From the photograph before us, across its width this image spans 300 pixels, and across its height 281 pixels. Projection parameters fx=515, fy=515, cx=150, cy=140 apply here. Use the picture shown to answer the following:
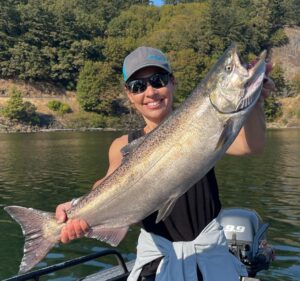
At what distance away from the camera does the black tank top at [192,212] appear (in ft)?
13.5

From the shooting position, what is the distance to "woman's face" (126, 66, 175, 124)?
427 cm

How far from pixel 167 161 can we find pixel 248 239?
12.2 feet

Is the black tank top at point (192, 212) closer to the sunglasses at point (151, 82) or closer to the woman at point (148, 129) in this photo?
the woman at point (148, 129)

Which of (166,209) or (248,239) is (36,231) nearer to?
(166,209)

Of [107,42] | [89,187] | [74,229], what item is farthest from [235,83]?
[107,42]

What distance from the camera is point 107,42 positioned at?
115m

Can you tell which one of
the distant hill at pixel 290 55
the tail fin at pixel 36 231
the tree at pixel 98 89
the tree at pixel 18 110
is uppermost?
the distant hill at pixel 290 55

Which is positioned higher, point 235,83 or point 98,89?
point 98,89

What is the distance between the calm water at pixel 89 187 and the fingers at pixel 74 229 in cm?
827

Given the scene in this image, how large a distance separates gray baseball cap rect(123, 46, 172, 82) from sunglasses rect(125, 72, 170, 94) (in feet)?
0.22

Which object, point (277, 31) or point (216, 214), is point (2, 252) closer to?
point (216, 214)

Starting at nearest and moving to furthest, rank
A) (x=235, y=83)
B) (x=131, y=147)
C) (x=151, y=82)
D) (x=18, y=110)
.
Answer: (x=235, y=83) < (x=131, y=147) < (x=151, y=82) < (x=18, y=110)

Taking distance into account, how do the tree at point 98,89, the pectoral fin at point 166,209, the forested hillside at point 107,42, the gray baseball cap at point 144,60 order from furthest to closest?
the forested hillside at point 107,42 → the tree at point 98,89 → the gray baseball cap at point 144,60 → the pectoral fin at point 166,209

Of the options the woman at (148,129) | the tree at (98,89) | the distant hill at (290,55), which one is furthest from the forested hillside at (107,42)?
the woman at (148,129)
